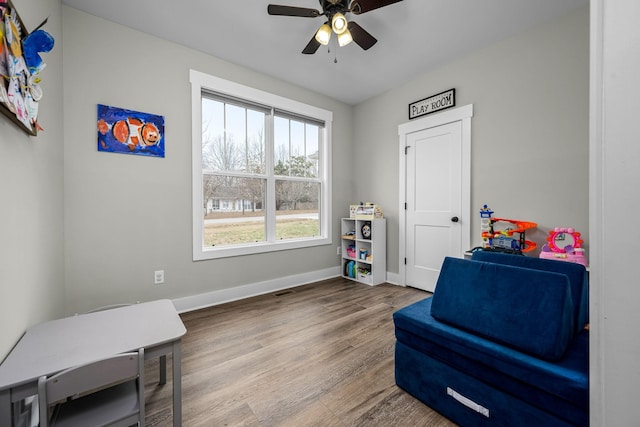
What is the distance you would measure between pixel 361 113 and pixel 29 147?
3.82 meters

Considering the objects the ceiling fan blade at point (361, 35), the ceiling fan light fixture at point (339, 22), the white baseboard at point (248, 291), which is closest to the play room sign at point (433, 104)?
the ceiling fan blade at point (361, 35)

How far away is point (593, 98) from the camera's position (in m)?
0.76

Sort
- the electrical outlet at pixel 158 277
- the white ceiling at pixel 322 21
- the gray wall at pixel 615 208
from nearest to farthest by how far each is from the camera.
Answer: the gray wall at pixel 615 208 < the white ceiling at pixel 322 21 < the electrical outlet at pixel 158 277

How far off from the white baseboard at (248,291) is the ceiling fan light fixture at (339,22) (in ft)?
9.27

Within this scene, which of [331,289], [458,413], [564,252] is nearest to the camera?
[458,413]

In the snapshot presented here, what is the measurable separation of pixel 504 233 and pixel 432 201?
96 centimetres

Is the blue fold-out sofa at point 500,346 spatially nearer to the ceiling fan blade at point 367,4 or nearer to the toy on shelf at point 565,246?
the toy on shelf at point 565,246

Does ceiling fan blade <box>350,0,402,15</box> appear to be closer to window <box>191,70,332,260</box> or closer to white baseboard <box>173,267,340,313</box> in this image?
window <box>191,70,332,260</box>

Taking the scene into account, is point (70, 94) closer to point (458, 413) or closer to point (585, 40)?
point (458, 413)

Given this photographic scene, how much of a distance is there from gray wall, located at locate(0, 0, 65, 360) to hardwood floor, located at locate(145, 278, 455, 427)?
0.82 metres

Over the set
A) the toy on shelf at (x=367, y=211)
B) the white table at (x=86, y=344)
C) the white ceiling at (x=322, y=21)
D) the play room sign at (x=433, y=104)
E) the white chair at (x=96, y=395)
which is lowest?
the white chair at (x=96, y=395)

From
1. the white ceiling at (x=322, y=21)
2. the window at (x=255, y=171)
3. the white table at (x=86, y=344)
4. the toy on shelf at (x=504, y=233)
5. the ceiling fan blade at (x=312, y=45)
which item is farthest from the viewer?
the window at (x=255, y=171)

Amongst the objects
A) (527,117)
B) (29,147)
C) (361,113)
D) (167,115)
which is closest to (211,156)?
(167,115)

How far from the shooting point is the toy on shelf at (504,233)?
2412mm
